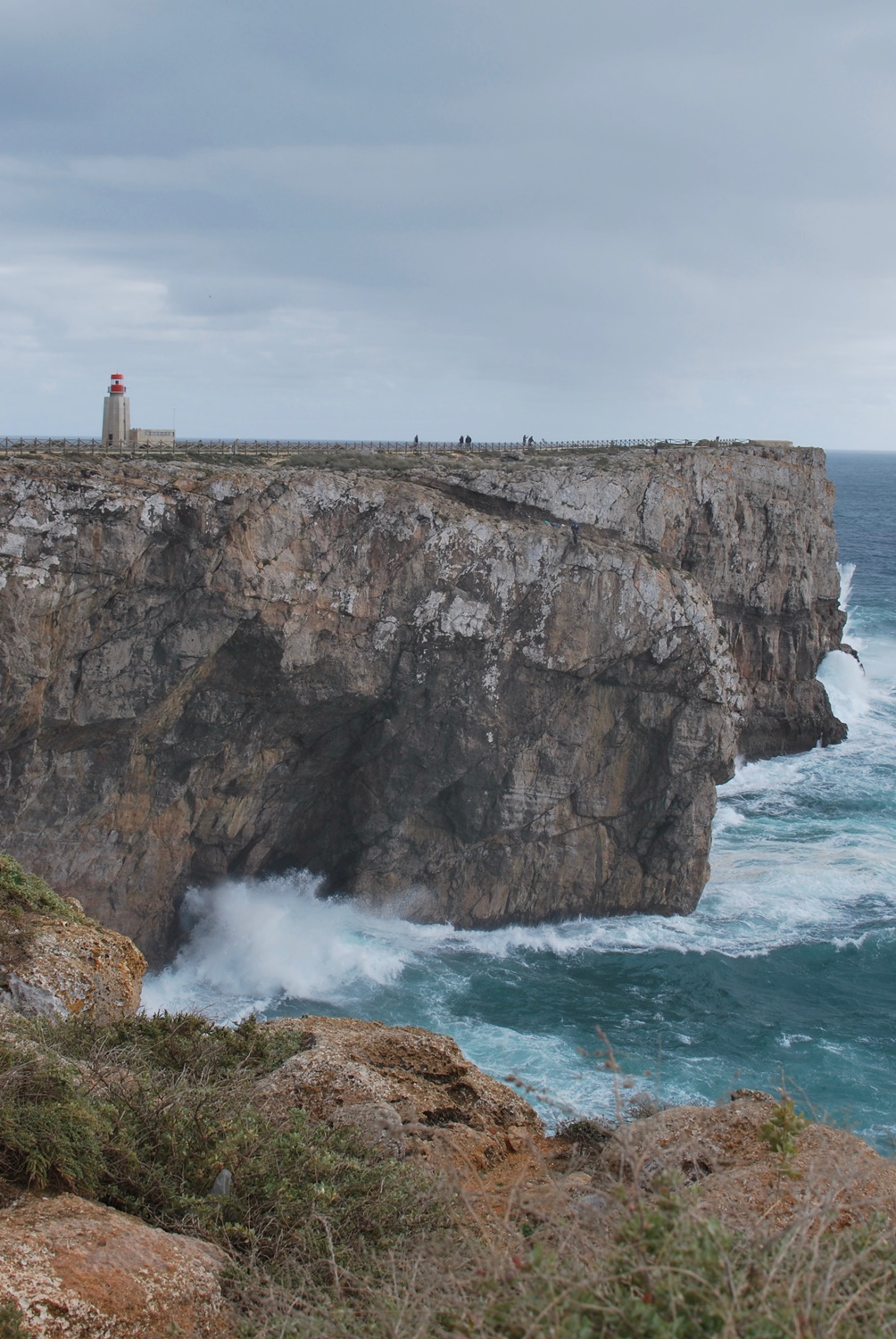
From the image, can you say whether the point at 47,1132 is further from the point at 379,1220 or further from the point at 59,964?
the point at 59,964

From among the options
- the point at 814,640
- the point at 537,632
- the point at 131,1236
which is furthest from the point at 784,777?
the point at 131,1236

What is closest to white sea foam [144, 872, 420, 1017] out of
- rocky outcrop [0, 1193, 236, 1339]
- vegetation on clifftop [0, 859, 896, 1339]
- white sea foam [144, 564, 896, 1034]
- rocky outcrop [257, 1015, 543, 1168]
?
white sea foam [144, 564, 896, 1034]

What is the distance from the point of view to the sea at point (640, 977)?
2523 cm

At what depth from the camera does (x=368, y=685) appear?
2911cm

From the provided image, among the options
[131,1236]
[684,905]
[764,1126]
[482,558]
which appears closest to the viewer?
[131,1236]

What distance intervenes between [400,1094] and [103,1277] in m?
4.77

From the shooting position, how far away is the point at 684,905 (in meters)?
33.5

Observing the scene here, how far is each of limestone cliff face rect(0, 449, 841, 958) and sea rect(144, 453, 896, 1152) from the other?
1.31 meters

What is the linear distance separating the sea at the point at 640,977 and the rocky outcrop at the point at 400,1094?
10.3 metres

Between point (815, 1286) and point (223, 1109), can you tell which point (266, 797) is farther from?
point (815, 1286)

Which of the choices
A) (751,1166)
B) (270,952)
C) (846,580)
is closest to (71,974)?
(751,1166)

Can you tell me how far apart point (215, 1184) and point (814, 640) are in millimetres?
44211

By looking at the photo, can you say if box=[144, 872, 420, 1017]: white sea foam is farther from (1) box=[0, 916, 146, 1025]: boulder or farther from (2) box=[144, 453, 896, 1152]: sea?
(1) box=[0, 916, 146, 1025]: boulder

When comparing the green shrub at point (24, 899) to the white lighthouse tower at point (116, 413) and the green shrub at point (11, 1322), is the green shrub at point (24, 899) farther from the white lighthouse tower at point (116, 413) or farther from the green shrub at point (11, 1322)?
the white lighthouse tower at point (116, 413)
